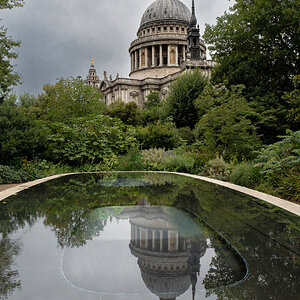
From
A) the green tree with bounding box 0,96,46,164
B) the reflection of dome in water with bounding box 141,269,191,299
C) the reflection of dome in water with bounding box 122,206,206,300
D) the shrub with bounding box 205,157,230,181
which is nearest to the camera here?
the reflection of dome in water with bounding box 141,269,191,299

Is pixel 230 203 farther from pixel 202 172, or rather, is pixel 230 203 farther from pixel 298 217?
pixel 202 172

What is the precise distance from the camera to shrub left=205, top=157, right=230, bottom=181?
33.3 ft

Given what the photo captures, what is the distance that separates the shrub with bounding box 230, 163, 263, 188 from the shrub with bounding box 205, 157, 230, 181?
3.94 ft

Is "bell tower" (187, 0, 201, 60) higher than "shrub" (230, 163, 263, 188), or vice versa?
"bell tower" (187, 0, 201, 60)

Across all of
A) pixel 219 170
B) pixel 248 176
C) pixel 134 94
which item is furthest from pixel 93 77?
pixel 248 176

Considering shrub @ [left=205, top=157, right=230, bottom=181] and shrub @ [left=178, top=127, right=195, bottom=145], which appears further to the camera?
shrub @ [left=178, top=127, right=195, bottom=145]

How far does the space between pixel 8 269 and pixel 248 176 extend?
7082 millimetres

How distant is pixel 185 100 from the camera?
2903 centimetres

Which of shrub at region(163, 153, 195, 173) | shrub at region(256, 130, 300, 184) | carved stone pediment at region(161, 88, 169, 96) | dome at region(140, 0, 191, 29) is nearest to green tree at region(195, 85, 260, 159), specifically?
shrub at region(163, 153, 195, 173)

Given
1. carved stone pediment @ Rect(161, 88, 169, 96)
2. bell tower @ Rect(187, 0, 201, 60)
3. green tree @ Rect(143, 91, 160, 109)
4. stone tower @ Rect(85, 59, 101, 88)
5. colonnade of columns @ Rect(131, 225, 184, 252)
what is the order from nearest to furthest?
1. colonnade of columns @ Rect(131, 225, 184, 252)
2. green tree @ Rect(143, 91, 160, 109)
3. bell tower @ Rect(187, 0, 201, 60)
4. carved stone pediment @ Rect(161, 88, 169, 96)
5. stone tower @ Rect(85, 59, 101, 88)

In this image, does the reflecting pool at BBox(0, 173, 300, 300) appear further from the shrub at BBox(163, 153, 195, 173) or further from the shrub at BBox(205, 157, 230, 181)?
the shrub at BBox(163, 153, 195, 173)

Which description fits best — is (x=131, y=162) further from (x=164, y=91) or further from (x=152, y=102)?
(x=164, y=91)

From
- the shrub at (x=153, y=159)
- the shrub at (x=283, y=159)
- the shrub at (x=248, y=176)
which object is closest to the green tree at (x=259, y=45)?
the shrub at (x=153, y=159)

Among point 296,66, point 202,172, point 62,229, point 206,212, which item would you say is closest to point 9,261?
point 62,229
